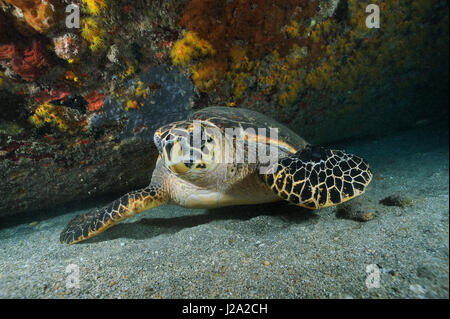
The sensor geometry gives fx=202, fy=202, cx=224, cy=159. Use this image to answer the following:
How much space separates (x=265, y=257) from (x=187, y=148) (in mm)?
1017

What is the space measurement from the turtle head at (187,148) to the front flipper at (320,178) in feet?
2.15

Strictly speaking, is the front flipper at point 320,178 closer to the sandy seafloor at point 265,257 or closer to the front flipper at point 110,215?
the sandy seafloor at point 265,257

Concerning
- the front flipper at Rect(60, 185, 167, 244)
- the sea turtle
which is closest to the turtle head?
the sea turtle

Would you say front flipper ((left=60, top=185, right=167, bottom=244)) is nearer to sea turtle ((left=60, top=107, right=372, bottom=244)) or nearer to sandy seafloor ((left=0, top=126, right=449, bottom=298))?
sea turtle ((left=60, top=107, right=372, bottom=244))

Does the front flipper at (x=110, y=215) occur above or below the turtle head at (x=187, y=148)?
below

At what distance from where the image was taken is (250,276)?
1243 mm

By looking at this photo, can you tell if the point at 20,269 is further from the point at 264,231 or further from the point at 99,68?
the point at 264,231

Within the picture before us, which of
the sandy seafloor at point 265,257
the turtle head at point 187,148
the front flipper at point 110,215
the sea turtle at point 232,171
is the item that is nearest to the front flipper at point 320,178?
the sea turtle at point 232,171

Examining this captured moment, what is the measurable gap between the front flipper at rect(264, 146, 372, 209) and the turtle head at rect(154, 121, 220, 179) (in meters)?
0.65

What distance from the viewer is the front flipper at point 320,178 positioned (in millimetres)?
1766

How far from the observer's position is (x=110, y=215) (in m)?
2.08

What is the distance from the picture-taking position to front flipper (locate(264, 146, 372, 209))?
177 cm

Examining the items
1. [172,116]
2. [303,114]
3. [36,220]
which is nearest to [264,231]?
[172,116]

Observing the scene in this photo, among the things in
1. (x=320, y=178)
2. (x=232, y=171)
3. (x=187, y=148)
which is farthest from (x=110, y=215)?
(x=320, y=178)
